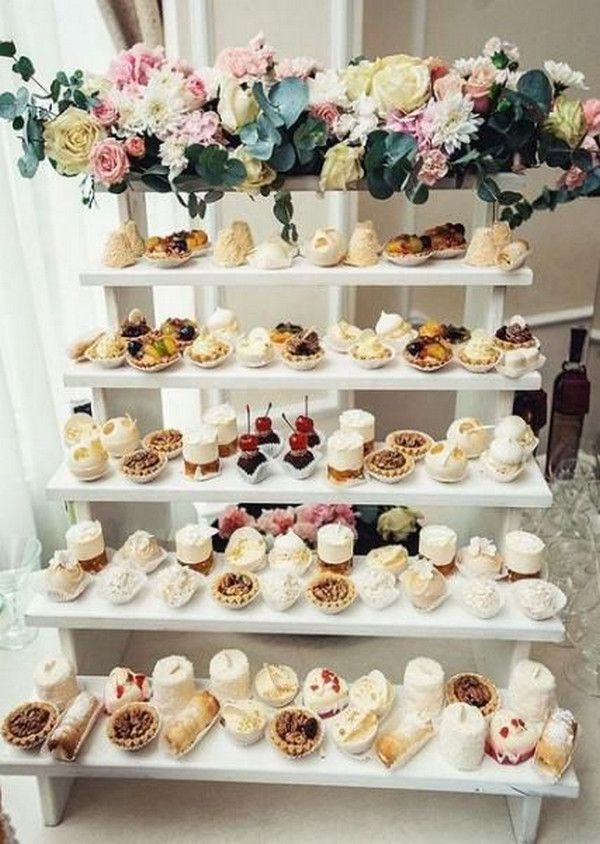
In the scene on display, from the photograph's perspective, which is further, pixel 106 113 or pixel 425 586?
pixel 425 586

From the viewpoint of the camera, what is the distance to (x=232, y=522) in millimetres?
1887

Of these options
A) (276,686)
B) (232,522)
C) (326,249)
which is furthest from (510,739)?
(326,249)

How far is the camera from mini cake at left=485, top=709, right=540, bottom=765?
1.44 meters

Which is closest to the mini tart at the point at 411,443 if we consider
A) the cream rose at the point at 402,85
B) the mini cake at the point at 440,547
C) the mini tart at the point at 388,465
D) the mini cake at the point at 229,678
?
the mini tart at the point at 388,465

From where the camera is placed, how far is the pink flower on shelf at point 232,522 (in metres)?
1.88

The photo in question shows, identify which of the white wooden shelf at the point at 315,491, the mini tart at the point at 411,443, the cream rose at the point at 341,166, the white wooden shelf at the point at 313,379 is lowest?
the white wooden shelf at the point at 315,491

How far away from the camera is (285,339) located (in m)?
1.52

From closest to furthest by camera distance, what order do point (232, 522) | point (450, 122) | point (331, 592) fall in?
point (450, 122) < point (331, 592) < point (232, 522)

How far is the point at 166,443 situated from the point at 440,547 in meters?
0.51

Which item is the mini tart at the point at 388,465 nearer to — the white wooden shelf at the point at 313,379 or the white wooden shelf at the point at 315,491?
the white wooden shelf at the point at 315,491

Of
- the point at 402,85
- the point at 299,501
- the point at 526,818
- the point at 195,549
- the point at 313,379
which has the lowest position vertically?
the point at 526,818

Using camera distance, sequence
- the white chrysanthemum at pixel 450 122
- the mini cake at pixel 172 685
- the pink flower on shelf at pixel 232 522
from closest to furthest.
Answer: the white chrysanthemum at pixel 450 122, the mini cake at pixel 172 685, the pink flower on shelf at pixel 232 522

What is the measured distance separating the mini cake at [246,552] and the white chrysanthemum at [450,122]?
755mm

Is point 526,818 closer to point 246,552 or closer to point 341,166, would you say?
point 246,552
